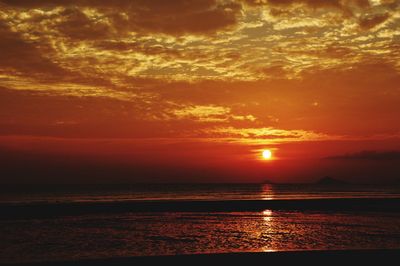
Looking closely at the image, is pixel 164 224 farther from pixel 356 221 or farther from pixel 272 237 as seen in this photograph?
pixel 356 221

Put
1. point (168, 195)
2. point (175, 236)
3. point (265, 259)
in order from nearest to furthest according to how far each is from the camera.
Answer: point (265, 259) < point (175, 236) < point (168, 195)

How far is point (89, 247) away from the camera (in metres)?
23.1

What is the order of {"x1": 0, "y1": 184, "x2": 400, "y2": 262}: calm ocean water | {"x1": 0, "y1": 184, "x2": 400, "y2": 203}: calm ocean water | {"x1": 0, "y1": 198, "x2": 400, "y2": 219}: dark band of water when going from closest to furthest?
{"x1": 0, "y1": 184, "x2": 400, "y2": 262}: calm ocean water
{"x1": 0, "y1": 198, "x2": 400, "y2": 219}: dark band of water
{"x1": 0, "y1": 184, "x2": 400, "y2": 203}: calm ocean water

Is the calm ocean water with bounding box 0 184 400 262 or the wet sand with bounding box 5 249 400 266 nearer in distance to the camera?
the wet sand with bounding box 5 249 400 266

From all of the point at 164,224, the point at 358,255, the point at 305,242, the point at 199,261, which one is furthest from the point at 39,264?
the point at 164,224

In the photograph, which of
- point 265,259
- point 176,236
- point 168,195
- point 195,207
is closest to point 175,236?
point 176,236

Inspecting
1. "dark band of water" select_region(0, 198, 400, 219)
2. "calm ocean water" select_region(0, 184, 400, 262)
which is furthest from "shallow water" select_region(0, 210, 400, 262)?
"dark band of water" select_region(0, 198, 400, 219)

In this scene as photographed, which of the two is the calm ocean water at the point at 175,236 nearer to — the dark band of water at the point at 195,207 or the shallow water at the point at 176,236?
the shallow water at the point at 176,236

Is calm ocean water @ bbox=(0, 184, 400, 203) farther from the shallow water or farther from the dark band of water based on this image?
the shallow water

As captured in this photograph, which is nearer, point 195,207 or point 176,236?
point 176,236

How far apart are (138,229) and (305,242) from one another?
41.8ft

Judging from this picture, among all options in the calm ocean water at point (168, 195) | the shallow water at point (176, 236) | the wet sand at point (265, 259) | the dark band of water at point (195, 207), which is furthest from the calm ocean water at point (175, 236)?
the calm ocean water at point (168, 195)

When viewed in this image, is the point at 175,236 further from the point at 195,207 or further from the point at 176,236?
the point at 195,207

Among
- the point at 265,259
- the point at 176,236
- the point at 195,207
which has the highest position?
the point at 265,259
